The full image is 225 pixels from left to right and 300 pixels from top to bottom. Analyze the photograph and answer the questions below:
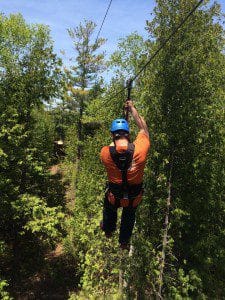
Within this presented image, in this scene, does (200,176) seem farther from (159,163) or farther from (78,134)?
(78,134)

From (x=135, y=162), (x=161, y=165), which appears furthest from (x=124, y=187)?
(x=161, y=165)

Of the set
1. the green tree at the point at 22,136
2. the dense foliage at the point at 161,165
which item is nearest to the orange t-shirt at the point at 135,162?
the dense foliage at the point at 161,165

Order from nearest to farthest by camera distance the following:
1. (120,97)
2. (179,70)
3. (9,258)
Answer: (179,70) → (9,258) → (120,97)

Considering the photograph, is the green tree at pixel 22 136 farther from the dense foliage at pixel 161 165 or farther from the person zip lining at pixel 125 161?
the person zip lining at pixel 125 161

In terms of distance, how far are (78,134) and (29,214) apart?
65.4 feet

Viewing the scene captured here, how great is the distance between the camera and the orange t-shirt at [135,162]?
204 inches

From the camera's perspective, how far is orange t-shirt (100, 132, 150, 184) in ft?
17.0

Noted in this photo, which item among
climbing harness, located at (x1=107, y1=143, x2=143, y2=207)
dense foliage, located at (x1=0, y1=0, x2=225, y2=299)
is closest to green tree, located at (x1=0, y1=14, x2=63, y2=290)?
dense foliage, located at (x1=0, y1=0, x2=225, y2=299)

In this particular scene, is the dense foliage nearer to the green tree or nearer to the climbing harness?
the green tree

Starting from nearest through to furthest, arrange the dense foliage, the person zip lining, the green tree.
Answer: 1. the person zip lining
2. the dense foliage
3. the green tree

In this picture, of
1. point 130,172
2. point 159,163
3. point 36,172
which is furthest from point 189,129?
point 36,172

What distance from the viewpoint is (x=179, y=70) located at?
12359mm

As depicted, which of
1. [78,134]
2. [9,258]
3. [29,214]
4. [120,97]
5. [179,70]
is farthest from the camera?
[78,134]

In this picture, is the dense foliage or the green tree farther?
the green tree
